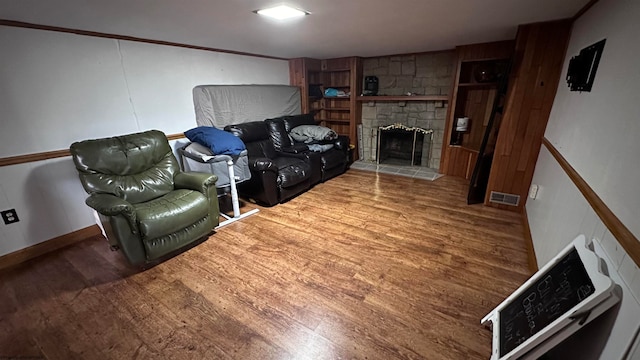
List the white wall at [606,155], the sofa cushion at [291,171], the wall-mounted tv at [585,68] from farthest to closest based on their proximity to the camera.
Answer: the sofa cushion at [291,171] → the wall-mounted tv at [585,68] → the white wall at [606,155]

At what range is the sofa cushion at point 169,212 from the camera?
198 centimetres

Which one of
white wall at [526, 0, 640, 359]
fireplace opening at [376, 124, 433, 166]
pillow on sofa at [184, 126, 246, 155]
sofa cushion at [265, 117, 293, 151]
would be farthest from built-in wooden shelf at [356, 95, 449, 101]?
pillow on sofa at [184, 126, 246, 155]

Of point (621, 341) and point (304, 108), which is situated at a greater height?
point (304, 108)

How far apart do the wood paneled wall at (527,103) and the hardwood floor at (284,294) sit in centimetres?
50

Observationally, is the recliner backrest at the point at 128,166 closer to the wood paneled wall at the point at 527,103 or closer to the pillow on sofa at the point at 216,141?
the pillow on sofa at the point at 216,141

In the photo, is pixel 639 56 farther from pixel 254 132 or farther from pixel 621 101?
pixel 254 132

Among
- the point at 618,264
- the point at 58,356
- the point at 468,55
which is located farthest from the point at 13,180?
the point at 468,55

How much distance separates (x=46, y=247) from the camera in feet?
7.69

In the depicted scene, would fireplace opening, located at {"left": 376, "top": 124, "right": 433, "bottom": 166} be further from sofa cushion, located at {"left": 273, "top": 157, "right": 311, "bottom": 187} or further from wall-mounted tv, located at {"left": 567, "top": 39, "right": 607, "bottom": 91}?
wall-mounted tv, located at {"left": 567, "top": 39, "right": 607, "bottom": 91}

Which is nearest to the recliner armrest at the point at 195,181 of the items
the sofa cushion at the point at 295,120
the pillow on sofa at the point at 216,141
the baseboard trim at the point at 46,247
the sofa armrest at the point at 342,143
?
the pillow on sofa at the point at 216,141

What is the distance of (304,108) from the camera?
4910mm

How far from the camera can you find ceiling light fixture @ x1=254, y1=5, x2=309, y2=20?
6.25 ft

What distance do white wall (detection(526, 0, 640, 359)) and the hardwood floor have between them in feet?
1.85

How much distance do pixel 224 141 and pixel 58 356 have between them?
200 cm
